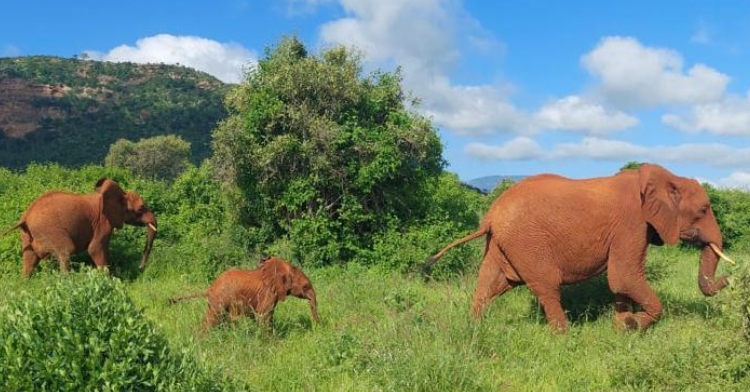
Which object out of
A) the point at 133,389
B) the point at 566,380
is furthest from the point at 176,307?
the point at 566,380

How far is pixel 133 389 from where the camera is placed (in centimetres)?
452

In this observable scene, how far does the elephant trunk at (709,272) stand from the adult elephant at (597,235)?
1 cm

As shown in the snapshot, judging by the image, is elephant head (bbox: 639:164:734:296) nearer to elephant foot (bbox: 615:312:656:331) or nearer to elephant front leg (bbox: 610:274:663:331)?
elephant front leg (bbox: 610:274:663:331)

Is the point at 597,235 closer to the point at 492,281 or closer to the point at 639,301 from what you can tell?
the point at 639,301

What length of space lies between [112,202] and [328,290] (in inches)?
187

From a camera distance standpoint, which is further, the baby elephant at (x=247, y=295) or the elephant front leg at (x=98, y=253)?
the elephant front leg at (x=98, y=253)

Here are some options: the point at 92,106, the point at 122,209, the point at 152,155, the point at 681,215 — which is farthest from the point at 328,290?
the point at 92,106

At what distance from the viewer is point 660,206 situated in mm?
7996

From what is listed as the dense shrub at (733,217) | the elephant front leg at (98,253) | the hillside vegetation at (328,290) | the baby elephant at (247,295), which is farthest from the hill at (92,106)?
the baby elephant at (247,295)

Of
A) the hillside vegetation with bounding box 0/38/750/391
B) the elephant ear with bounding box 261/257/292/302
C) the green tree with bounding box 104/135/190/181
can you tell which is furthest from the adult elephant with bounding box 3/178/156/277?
the green tree with bounding box 104/135/190/181

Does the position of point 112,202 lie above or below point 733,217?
below

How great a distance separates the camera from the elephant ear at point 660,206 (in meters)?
7.98

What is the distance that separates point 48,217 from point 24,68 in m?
109

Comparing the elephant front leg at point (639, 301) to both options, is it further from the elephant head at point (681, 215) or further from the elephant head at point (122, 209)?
the elephant head at point (122, 209)
